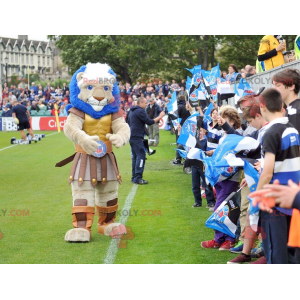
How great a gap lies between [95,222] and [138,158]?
415 centimetres

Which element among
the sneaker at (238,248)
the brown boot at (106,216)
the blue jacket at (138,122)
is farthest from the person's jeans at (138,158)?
the sneaker at (238,248)

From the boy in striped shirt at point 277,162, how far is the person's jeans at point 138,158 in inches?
309

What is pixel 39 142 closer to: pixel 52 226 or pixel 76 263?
pixel 52 226

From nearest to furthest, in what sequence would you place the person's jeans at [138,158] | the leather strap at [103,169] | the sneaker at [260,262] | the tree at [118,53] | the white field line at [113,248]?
the sneaker at [260,262] < the white field line at [113,248] < the leather strap at [103,169] < the person's jeans at [138,158] < the tree at [118,53]

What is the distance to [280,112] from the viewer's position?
477 centimetres

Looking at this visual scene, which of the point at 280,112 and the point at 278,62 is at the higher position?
the point at 278,62

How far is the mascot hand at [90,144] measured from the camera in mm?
7391

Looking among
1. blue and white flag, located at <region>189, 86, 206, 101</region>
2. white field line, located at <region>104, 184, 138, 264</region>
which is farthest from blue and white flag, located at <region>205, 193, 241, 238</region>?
blue and white flag, located at <region>189, 86, 206, 101</region>

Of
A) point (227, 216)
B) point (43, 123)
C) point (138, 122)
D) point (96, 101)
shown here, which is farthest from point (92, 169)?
point (43, 123)

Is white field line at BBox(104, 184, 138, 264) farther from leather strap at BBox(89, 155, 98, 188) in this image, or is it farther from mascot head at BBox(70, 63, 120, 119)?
mascot head at BBox(70, 63, 120, 119)

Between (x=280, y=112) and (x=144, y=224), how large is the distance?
161 inches

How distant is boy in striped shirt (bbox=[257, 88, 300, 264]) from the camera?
4.64 m

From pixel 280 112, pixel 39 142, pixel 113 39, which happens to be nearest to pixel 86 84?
pixel 280 112

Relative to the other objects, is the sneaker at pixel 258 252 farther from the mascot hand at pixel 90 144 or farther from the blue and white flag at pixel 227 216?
the mascot hand at pixel 90 144
